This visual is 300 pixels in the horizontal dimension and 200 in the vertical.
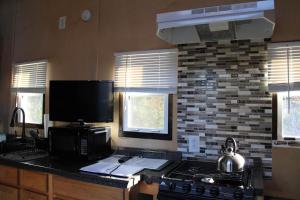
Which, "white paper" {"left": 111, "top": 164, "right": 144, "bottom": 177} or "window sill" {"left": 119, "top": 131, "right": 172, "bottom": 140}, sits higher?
"window sill" {"left": 119, "top": 131, "right": 172, "bottom": 140}

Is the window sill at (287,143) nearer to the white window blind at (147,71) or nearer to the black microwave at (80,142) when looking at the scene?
the white window blind at (147,71)

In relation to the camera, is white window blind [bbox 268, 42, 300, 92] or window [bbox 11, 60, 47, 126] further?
window [bbox 11, 60, 47, 126]

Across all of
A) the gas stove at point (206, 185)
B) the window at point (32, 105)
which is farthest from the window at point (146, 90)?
the window at point (32, 105)

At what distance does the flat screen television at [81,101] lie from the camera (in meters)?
2.71

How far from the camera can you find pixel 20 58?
3.63 meters

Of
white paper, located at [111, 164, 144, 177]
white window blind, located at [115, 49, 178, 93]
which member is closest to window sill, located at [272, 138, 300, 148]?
white window blind, located at [115, 49, 178, 93]

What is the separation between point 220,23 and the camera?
73.6 inches

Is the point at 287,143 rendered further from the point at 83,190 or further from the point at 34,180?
the point at 34,180

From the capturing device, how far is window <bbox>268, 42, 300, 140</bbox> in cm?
209

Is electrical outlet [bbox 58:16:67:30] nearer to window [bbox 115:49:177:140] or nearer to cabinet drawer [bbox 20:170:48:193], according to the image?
window [bbox 115:49:177:140]

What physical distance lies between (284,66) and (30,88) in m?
2.85

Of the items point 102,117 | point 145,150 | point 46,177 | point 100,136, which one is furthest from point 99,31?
point 46,177

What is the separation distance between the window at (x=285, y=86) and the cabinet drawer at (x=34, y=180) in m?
1.90

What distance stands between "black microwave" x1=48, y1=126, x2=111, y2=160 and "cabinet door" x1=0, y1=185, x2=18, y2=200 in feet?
1.48
